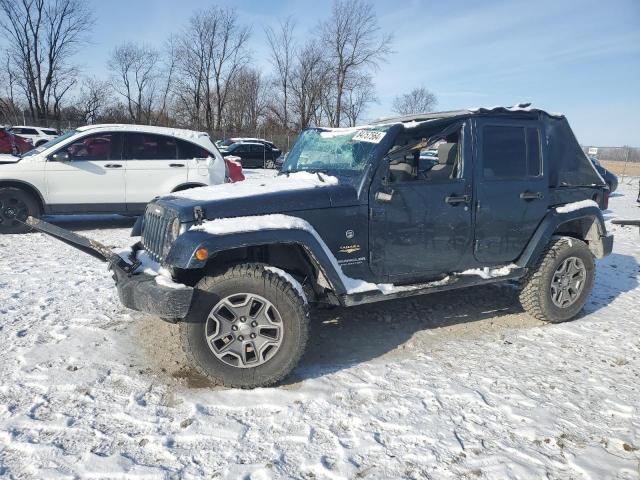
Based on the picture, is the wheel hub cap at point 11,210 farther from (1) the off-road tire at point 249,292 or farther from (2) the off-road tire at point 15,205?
(1) the off-road tire at point 249,292

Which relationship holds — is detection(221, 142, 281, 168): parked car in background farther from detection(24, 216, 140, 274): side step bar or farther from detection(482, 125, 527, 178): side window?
detection(24, 216, 140, 274): side step bar

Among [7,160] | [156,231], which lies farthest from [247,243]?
[7,160]

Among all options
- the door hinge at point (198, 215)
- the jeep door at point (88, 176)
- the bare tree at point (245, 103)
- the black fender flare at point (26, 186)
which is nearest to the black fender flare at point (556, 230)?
the door hinge at point (198, 215)

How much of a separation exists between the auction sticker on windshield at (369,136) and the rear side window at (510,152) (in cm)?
103

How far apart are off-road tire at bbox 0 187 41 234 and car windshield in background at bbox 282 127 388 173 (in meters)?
5.51

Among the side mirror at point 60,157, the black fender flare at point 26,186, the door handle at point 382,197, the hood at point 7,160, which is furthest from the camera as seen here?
the side mirror at point 60,157

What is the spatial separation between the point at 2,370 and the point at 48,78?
155ft

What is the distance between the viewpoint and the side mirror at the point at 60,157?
27.0 ft

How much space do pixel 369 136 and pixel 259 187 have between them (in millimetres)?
1036

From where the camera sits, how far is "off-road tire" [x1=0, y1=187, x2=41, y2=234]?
802cm

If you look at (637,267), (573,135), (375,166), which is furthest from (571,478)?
(637,267)

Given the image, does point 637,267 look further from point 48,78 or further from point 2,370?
point 48,78

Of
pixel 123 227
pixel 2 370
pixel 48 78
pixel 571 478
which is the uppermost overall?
pixel 48 78

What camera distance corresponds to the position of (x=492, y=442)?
2.90 metres
